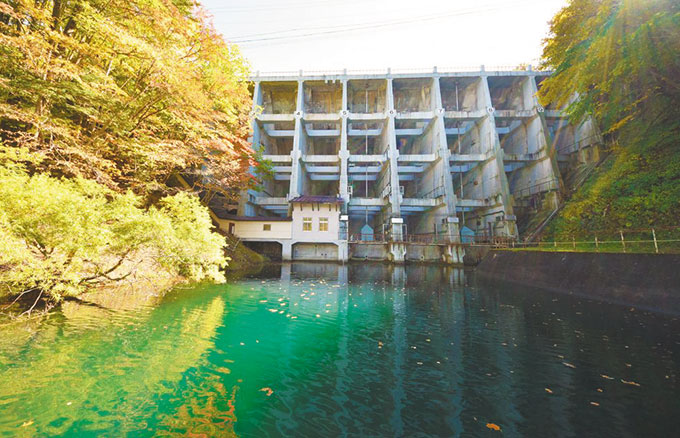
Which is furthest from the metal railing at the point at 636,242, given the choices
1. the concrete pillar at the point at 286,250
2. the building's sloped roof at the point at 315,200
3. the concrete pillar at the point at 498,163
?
the concrete pillar at the point at 286,250

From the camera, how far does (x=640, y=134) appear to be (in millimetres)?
17297

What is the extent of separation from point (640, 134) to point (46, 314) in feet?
103

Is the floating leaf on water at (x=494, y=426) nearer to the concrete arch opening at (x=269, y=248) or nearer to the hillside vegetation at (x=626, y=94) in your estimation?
the hillside vegetation at (x=626, y=94)

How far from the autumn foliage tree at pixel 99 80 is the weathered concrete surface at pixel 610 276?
18.6m

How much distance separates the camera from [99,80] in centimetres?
975

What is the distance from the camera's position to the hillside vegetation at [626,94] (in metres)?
10.7

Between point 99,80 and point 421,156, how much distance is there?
26184 millimetres

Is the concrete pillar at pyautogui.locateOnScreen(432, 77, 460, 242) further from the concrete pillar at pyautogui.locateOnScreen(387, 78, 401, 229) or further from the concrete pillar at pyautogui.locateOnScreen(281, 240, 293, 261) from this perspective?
the concrete pillar at pyautogui.locateOnScreen(281, 240, 293, 261)

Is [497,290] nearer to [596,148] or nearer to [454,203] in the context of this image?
[454,203]

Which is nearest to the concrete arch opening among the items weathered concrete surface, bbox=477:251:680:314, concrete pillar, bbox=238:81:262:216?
concrete pillar, bbox=238:81:262:216

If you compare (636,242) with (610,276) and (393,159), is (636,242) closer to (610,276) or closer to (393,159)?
(610,276)

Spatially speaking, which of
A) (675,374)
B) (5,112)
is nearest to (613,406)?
(675,374)

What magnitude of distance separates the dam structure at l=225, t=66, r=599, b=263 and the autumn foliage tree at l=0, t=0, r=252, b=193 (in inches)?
467

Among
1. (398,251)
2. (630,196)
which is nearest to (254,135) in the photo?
(398,251)
